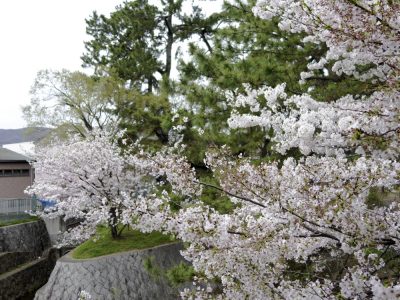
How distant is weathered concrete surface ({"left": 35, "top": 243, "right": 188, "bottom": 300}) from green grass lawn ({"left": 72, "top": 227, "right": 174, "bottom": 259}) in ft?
1.75

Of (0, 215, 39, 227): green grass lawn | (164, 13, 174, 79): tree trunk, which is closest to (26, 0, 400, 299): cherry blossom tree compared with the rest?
(0, 215, 39, 227): green grass lawn

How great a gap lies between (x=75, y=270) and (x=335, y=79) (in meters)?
8.19

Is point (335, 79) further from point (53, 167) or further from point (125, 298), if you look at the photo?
point (53, 167)

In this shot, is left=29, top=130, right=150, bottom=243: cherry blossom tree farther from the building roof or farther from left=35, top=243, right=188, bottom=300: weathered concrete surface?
the building roof

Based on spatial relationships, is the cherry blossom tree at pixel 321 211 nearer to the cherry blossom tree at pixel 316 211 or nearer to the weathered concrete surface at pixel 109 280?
the cherry blossom tree at pixel 316 211

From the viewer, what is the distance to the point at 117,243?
1281cm

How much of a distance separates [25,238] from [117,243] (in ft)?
20.8

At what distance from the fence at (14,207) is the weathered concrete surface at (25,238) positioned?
3.25 feet

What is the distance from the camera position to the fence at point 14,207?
1812 centimetres

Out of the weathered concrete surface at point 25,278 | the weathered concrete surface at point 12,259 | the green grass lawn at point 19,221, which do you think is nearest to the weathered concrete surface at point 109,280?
the weathered concrete surface at point 25,278

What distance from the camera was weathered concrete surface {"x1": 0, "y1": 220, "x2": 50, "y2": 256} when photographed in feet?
52.9

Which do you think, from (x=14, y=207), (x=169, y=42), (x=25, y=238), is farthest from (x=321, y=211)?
(x=169, y=42)

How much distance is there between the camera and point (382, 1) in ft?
8.96

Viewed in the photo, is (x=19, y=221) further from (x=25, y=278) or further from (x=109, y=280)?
(x=109, y=280)
